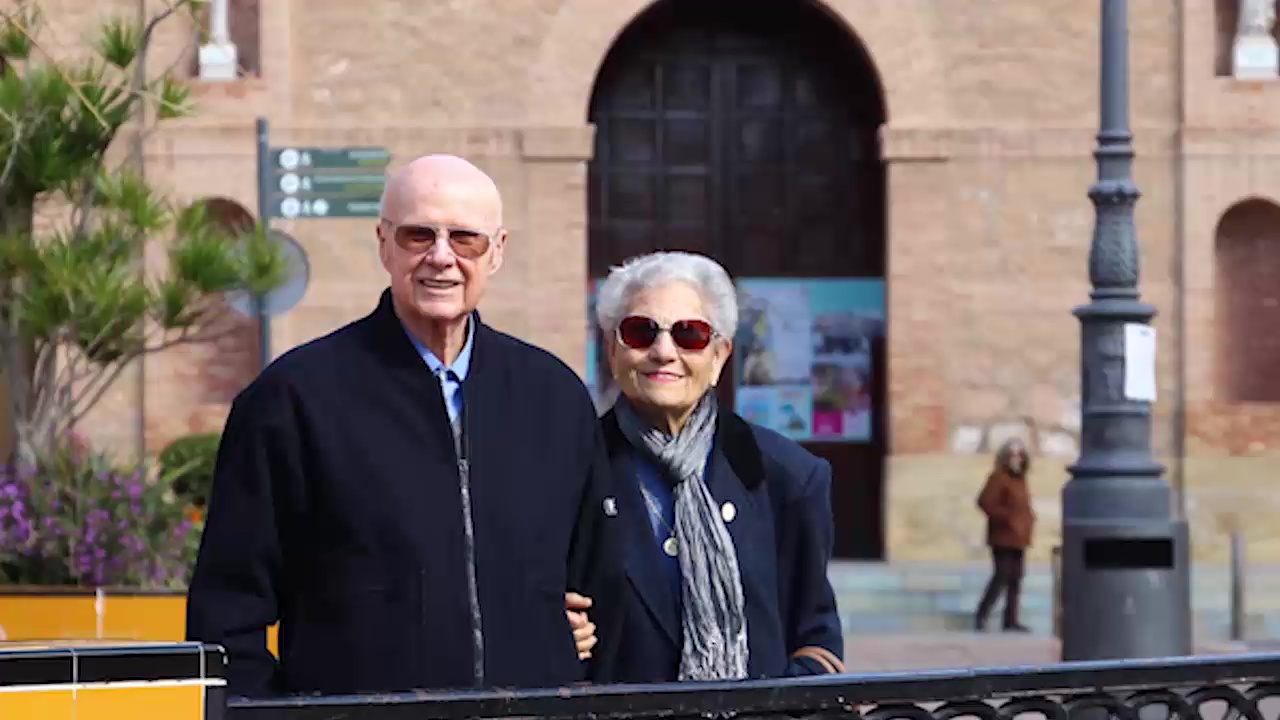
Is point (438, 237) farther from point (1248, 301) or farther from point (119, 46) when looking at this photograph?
point (1248, 301)

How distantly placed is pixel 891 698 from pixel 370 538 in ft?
2.70

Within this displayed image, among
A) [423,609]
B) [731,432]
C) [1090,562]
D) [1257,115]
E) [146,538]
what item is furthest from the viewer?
[1257,115]

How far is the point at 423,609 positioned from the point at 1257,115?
1950 centimetres

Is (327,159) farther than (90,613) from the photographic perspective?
Yes

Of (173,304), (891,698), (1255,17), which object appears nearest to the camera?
(891,698)

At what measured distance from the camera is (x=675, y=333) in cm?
466

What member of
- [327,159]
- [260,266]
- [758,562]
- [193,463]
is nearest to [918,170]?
[327,159]

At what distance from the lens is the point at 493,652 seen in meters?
3.94

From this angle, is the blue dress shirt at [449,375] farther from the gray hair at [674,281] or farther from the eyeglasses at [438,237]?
the gray hair at [674,281]

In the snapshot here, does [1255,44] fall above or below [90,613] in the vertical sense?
above

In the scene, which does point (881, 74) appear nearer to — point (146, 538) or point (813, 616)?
point (146, 538)

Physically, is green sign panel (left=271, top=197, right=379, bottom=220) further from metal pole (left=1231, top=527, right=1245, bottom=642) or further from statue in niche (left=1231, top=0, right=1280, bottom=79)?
statue in niche (left=1231, top=0, right=1280, bottom=79)

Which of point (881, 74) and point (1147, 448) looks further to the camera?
point (881, 74)

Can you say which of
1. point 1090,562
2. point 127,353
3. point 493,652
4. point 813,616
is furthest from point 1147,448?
point 493,652
